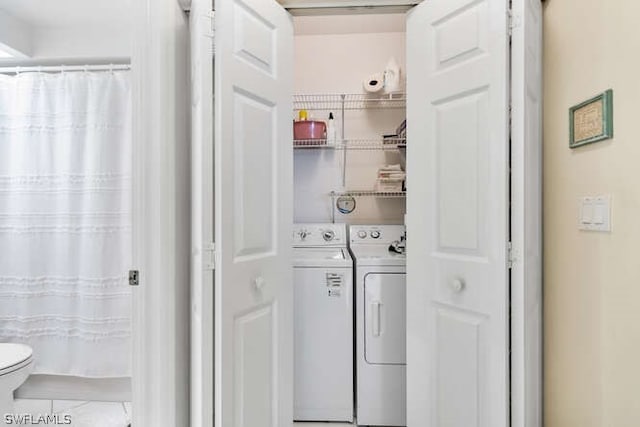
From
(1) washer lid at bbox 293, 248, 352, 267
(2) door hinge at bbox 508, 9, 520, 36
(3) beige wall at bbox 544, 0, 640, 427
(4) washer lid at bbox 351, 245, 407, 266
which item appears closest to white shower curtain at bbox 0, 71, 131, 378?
(1) washer lid at bbox 293, 248, 352, 267

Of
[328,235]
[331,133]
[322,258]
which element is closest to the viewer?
[322,258]

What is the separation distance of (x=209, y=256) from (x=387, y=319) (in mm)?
1030

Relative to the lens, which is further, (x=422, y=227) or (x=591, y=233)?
(x=422, y=227)

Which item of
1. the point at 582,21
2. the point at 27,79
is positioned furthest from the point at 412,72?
the point at 27,79

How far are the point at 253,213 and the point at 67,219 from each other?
1.35m

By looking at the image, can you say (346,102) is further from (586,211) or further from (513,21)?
(586,211)

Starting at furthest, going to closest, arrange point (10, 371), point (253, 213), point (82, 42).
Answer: point (82, 42)
point (10, 371)
point (253, 213)

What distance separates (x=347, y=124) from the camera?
2.64m

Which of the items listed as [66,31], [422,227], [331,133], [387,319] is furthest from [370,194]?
[66,31]

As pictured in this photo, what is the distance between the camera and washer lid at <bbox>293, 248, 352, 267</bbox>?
192 centimetres

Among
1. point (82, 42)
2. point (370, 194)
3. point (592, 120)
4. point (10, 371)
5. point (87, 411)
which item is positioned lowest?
point (87, 411)

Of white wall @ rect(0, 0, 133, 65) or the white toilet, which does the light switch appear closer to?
white wall @ rect(0, 0, 133, 65)

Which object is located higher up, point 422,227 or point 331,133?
point 331,133

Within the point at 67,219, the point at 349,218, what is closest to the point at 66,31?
the point at 67,219
